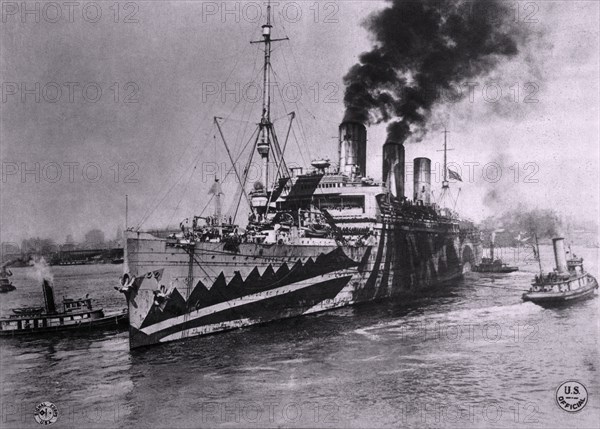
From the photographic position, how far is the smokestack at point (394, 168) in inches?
886

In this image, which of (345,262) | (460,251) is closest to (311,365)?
(345,262)

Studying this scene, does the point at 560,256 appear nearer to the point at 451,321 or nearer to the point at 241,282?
the point at 451,321

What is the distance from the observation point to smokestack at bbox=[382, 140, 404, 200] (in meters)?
22.5

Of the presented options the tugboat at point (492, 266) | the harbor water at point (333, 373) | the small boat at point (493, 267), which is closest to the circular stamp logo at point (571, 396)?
the harbor water at point (333, 373)

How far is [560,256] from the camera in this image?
46.3 feet

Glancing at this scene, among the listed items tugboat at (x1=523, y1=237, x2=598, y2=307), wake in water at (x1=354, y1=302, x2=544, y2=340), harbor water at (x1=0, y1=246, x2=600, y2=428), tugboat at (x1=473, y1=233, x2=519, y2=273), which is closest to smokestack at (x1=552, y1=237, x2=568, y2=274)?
tugboat at (x1=523, y1=237, x2=598, y2=307)

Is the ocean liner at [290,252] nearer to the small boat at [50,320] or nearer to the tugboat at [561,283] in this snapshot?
the small boat at [50,320]

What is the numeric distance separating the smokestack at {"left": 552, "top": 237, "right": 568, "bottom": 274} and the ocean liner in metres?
6.25

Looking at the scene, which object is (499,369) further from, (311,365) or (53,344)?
(53,344)

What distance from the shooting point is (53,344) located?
46.2ft

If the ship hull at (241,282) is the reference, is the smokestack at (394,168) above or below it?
above

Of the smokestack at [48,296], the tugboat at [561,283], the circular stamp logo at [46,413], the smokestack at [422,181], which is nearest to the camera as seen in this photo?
the circular stamp logo at [46,413]

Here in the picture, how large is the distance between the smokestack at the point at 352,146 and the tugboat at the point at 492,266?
698 centimetres

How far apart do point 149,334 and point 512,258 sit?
53.0ft
